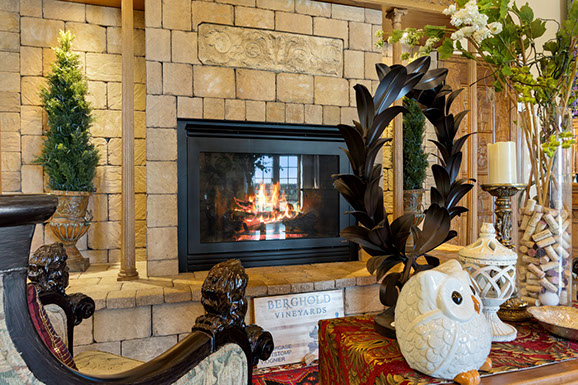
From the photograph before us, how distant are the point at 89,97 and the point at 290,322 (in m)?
2.28

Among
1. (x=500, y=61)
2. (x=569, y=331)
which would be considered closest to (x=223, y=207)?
(x=500, y=61)

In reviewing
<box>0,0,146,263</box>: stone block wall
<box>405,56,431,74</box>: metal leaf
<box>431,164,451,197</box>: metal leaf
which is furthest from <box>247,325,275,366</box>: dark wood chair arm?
<box>0,0,146,263</box>: stone block wall

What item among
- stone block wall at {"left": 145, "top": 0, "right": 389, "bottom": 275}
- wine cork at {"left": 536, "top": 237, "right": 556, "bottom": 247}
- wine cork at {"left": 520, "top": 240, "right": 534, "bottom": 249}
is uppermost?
stone block wall at {"left": 145, "top": 0, "right": 389, "bottom": 275}

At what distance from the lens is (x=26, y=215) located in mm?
476

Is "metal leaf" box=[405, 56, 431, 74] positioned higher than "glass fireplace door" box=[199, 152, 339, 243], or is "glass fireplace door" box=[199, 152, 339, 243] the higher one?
"metal leaf" box=[405, 56, 431, 74]

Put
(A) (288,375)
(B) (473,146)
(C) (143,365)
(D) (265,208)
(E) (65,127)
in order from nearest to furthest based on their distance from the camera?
(C) (143,365) < (A) (288,375) < (E) (65,127) < (D) (265,208) < (B) (473,146)

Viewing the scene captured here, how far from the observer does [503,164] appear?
48.7 inches

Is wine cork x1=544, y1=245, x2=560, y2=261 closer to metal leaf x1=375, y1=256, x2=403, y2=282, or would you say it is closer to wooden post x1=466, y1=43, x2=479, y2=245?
metal leaf x1=375, y1=256, x2=403, y2=282

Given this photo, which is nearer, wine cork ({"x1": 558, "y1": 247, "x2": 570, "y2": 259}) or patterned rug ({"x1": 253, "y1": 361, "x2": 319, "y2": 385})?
wine cork ({"x1": 558, "y1": 247, "x2": 570, "y2": 259})

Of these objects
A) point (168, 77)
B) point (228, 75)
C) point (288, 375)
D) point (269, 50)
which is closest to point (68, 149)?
point (168, 77)

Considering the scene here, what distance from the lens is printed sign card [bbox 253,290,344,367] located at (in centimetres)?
230

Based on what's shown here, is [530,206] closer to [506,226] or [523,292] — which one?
[506,226]

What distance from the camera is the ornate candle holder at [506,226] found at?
120 cm

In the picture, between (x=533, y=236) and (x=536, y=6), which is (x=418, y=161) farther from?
(x=533, y=236)
